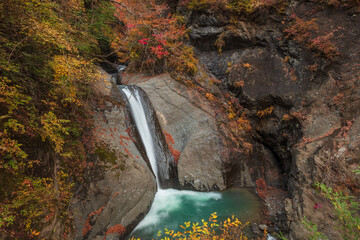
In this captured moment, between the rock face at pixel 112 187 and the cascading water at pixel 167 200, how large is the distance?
0.57 meters

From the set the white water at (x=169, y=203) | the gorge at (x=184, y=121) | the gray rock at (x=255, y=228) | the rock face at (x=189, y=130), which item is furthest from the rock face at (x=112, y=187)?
the gray rock at (x=255, y=228)

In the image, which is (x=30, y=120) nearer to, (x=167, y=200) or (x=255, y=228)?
(x=167, y=200)

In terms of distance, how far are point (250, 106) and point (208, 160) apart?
4.57m

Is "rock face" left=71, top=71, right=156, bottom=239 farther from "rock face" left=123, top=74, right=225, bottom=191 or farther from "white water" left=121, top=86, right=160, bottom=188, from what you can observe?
"rock face" left=123, top=74, right=225, bottom=191

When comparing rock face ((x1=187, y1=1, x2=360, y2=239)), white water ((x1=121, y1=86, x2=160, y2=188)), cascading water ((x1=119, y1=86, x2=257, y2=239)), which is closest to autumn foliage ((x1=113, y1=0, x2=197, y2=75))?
rock face ((x1=187, y1=1, x2=360, y2=239))

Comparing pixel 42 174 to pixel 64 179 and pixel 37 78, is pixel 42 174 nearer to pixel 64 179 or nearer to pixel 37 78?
pixel 64 179

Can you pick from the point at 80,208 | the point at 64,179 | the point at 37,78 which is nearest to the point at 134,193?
the point at 80,208

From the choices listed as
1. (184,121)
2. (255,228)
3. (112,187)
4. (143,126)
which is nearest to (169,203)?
(112,187)

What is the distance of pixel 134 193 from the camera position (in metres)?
6.46

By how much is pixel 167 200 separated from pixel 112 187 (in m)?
2.89

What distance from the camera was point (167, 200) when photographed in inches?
307

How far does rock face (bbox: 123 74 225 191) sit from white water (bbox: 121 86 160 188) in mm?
886

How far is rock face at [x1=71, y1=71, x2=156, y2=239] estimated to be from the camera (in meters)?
5.30

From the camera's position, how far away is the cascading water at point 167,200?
6.64 m
